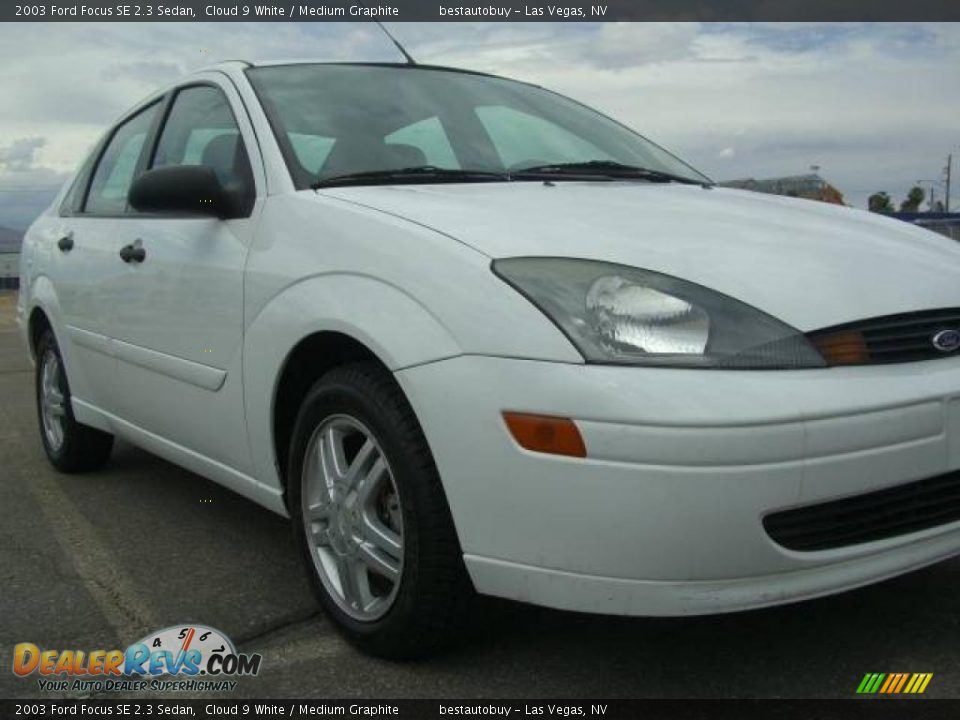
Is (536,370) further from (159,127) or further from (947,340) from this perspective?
(159,127)

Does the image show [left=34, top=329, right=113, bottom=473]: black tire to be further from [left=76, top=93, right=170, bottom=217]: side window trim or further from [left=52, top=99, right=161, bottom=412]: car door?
[left=76, top=93, right=170, bottom=217]: side window trim

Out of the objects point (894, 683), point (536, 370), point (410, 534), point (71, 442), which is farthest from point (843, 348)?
point (71, 442)

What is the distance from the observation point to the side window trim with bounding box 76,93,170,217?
3.83 metres

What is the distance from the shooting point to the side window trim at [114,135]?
3.83 m

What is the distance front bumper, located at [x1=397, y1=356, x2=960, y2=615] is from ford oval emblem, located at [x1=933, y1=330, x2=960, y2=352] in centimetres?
9

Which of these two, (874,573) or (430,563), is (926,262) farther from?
(430,563)

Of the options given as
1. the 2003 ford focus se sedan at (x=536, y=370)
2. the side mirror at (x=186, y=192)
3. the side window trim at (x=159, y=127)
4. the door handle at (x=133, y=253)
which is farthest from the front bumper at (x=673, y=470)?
the side window trim at (x=159, y=127)

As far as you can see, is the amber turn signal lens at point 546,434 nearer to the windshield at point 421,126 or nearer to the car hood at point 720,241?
the car hood at point 720,241

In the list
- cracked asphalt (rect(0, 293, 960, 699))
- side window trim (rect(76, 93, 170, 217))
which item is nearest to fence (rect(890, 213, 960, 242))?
cracked asphalt (rect(0, 293, 960, 699))

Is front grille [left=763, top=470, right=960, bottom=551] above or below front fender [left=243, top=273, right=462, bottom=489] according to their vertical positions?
below

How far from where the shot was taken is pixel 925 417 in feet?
6.72

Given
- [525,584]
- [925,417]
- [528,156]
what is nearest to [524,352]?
[525,584]

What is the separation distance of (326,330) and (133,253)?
1319 mm

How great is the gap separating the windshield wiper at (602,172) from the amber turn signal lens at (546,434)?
1.19m
